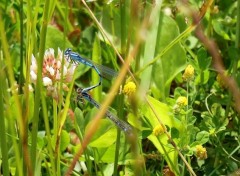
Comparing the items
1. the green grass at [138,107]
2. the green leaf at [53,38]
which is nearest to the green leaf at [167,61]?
the green grass at [138,107]

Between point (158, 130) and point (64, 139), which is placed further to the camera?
point (64, 139)

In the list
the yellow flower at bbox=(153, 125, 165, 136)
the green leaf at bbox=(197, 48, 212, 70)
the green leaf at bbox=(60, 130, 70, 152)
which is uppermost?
the green leaf at bbox=(197, 48, 212, 70)

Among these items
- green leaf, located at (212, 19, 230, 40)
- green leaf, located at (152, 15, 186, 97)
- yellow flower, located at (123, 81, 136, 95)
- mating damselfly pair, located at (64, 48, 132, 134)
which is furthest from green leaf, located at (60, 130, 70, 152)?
green leaf, located at (212, 19, 230, 40)

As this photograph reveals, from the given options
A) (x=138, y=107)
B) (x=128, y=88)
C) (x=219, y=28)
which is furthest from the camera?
(x=219, y=28)

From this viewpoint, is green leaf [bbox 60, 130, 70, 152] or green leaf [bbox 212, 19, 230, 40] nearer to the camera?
green leaf [bbox 60, 130, 70, 152]

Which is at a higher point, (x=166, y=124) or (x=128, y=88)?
(x=128, y=88)

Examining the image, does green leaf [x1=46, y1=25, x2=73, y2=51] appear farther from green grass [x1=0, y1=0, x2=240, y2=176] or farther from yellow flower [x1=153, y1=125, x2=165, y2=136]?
yellow flower [x1=153, y1=125, x2=165, y2=136]

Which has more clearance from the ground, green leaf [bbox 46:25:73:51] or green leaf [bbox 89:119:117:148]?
green leaf [bbox 46:25:73:51]

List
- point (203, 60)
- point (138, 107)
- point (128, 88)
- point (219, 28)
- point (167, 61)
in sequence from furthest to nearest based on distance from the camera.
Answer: point (219, 28)
point (167, 61)
point (203, 60)
point (138, 107)
point (128, 88)

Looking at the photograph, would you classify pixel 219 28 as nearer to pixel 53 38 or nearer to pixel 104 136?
pixel 53 38

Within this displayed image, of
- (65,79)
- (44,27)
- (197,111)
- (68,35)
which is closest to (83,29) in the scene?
(68,35)

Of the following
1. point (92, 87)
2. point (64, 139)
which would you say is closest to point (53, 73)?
point (92, 87)

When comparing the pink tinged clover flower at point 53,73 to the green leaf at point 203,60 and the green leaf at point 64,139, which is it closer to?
the green leaf at point 64,139
